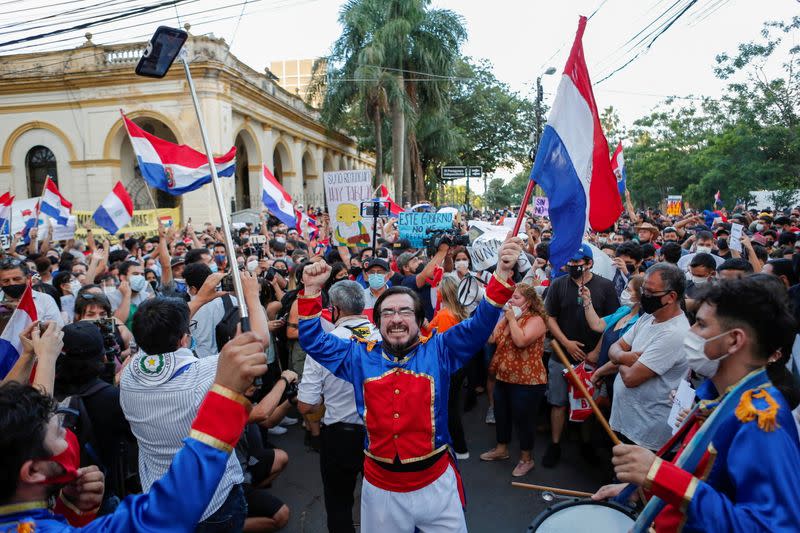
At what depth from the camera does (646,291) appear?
3.76 m

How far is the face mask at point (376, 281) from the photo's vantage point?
18.9ft

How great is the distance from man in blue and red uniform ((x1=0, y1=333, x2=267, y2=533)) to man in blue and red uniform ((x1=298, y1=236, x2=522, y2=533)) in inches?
51.1

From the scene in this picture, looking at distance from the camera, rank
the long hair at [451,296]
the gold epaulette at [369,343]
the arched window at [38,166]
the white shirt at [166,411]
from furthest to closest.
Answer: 1. the arched window at [38,166]
2. the long hair at [451,296]
3. the gold epaulette at [369,343]
4. the white shirt at [166,411]

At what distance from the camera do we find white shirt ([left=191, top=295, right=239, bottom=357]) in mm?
4730

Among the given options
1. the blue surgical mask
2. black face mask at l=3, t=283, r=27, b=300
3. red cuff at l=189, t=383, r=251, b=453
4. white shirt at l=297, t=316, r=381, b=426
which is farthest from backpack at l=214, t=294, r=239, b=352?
red cuff at l=189, t=383, r=251, b=453

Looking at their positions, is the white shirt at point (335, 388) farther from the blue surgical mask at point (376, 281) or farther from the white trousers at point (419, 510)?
the blue surgical mask at point (376, 281)

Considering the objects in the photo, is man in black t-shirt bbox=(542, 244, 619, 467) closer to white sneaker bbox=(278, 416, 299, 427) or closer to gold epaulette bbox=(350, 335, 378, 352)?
gold epaulette bbox=(350, 335, 378, 352)

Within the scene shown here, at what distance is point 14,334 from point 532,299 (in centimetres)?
368

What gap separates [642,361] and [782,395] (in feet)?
6.32

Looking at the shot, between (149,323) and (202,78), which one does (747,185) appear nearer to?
(202,78)

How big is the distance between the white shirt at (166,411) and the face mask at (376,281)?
306cm

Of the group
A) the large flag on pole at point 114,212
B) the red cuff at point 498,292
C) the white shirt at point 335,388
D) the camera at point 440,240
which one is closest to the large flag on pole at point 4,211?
the large flag on pole at point 114,212

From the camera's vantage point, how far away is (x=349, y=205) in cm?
927

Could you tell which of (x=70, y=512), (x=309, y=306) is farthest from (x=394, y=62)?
(x=70, y=512)
